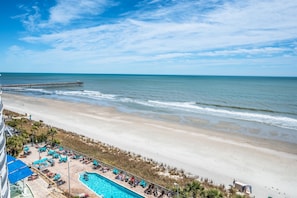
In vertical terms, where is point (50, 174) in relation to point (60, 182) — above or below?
above

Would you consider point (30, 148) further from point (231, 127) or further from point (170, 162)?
point (231, 127)

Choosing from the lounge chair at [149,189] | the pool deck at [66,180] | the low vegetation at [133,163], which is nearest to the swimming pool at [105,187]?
the pool deck at [66,180]

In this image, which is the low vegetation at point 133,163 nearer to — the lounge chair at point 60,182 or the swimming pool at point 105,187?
the swimming pool at point 105,187

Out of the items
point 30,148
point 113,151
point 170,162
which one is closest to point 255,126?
point 170,162

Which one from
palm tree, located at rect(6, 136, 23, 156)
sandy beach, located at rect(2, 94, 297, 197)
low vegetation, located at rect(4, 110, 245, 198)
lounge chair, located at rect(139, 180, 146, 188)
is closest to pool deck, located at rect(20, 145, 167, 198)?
lounge chair, located at rect(139, 180, 146, 188)

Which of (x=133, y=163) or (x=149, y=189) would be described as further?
(x=133, y=163)

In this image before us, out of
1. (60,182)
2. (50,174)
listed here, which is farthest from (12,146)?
(60,182)

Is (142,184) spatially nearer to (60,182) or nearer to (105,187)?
(105,187)

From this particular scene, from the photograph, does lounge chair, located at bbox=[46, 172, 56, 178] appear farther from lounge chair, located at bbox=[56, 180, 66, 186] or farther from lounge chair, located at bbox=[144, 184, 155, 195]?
lounge chair, located at bbox=[144, 184, 155, 195]
